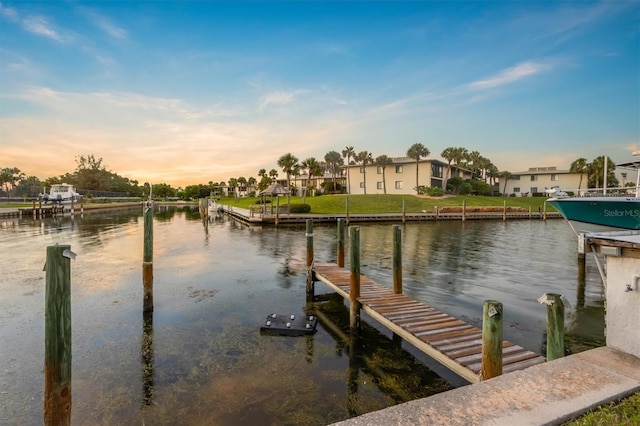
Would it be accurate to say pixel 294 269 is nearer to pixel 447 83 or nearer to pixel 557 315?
pixel 557 315

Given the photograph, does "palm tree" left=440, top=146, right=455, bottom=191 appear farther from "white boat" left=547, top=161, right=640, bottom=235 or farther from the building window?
"white boat" left=547, top=161, right=640, bottom=235

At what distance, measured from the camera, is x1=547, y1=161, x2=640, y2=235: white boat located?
643 inches

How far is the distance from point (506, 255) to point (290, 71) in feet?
66.1

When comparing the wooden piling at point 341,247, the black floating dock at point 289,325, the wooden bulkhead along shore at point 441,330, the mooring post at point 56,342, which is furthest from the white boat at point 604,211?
the mooring post at point 56,342

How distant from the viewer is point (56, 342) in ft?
15.0

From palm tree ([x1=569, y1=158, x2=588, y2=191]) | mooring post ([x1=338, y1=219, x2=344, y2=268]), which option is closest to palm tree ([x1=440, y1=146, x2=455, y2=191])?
palm tree ([x1=569, y1=158, x2=588, y2=191])

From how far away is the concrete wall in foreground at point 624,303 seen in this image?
157 inches

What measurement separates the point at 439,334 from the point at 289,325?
4.02m

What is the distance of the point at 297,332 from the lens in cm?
886

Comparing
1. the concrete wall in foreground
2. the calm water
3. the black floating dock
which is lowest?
the calm water

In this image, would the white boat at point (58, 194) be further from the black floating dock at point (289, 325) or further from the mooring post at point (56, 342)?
the mooring post at point (56, 342)

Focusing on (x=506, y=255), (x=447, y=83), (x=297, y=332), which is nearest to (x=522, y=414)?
(x=297, y=332)

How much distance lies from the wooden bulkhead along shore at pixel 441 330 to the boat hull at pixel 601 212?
12084 millimetres

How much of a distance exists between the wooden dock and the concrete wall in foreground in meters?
1.51
